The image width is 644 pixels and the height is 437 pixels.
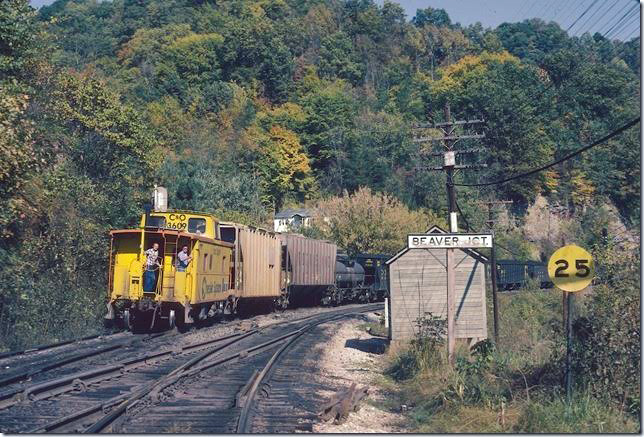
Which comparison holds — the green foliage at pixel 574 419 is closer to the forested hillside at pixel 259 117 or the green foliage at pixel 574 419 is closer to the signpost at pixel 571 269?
the signpost at pixel 571 269

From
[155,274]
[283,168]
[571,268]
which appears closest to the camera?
[571,268]

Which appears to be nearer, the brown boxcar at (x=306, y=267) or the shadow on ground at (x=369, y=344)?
the shadow on ground at (x=369, y=344)

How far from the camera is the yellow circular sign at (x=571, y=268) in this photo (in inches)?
428

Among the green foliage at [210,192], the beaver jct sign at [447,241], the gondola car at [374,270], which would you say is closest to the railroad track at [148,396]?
the beaver jct sign at [447,241]

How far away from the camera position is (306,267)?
3719 centimetres

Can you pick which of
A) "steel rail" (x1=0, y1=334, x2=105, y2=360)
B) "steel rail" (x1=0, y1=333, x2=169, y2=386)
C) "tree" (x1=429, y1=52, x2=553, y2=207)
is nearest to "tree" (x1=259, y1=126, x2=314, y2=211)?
"tree" (x1=429, y1=52, x2=553, y2=207)

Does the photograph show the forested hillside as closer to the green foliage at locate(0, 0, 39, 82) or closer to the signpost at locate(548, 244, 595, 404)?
the green foliage at locate(0, 0, 39, 82)

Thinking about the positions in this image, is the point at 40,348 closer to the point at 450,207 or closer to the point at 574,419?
the point at 574,419

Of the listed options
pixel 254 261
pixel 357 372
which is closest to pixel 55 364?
pixel 357 372

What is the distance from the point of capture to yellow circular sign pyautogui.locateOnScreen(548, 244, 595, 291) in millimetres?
10859

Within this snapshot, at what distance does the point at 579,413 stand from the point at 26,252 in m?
19.0

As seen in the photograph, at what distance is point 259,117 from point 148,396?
9244 centimetres

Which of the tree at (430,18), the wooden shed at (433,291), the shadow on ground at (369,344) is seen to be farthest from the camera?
the tree at (430,18)

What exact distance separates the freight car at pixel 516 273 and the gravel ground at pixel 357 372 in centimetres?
2086
